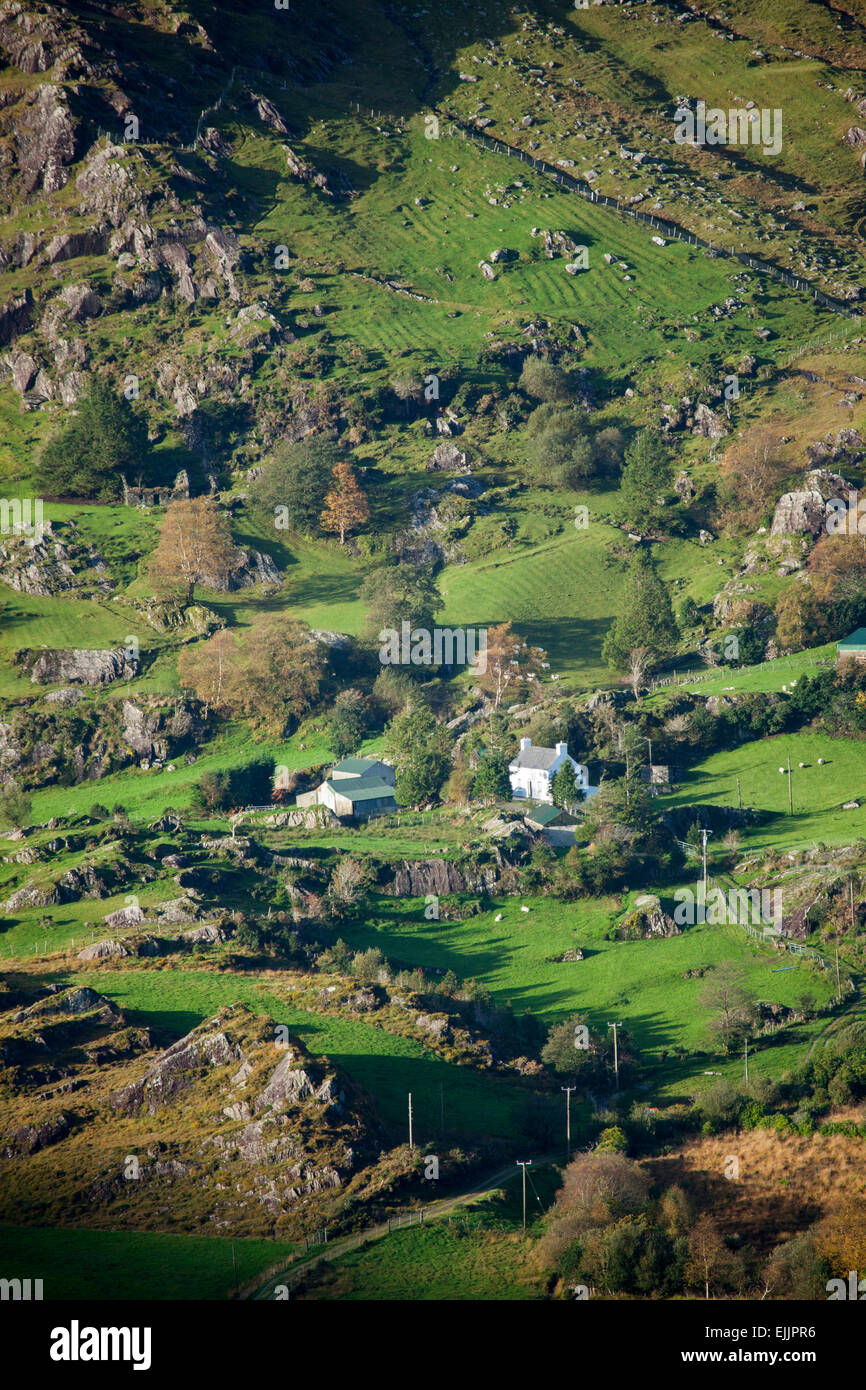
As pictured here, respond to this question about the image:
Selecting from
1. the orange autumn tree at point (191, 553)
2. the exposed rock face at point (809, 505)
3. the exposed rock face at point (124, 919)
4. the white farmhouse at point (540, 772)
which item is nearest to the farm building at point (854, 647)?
the exposed rock face at point (809, 505)

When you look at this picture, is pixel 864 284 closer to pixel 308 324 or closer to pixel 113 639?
pixel 308 324

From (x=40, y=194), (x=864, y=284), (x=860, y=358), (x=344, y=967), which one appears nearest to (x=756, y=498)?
(x=860, y=358)

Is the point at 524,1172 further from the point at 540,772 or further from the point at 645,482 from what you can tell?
the point at 645,482

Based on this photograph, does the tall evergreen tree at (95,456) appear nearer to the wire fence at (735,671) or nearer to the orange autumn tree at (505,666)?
the orange autumn tree at (505,666)

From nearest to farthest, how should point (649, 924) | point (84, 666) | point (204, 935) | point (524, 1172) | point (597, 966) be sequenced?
point (524, 1172) → point (597, 966) → point (204, 935) → point (649, 924) → point (84, 666)

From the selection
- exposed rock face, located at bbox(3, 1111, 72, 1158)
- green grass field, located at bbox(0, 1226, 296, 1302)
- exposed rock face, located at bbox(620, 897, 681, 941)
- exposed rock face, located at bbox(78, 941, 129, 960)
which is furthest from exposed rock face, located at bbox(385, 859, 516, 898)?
green grass field, located at bbox(0, 1226, 296, 1302)

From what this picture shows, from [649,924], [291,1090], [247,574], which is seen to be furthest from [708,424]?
[291,1090]

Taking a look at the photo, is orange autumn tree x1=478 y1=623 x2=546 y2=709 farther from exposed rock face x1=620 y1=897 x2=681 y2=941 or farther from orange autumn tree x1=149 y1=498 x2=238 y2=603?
exposed rock face x1=620 y1=897 x2=681 y2=941
